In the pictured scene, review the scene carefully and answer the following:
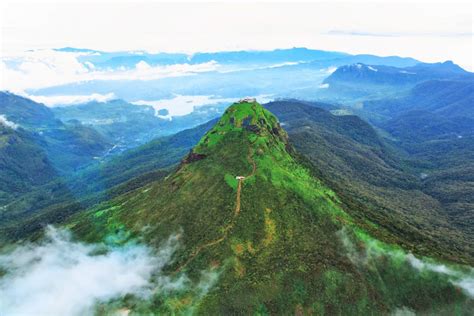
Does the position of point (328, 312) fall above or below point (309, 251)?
below

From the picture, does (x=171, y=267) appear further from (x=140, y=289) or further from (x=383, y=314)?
(x=383, y=314)

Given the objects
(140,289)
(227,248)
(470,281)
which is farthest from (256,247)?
(470,281)

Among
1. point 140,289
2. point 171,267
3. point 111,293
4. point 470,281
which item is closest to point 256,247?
point 171,267

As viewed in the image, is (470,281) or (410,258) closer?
(470,281)

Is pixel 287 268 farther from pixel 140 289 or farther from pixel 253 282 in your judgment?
pixel 140 289

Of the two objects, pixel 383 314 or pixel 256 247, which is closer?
pixel 383 314

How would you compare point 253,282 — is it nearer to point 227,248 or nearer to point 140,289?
point 227,248

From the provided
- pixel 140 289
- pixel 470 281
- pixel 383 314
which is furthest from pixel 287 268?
pixel 470 281

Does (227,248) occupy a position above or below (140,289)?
above
